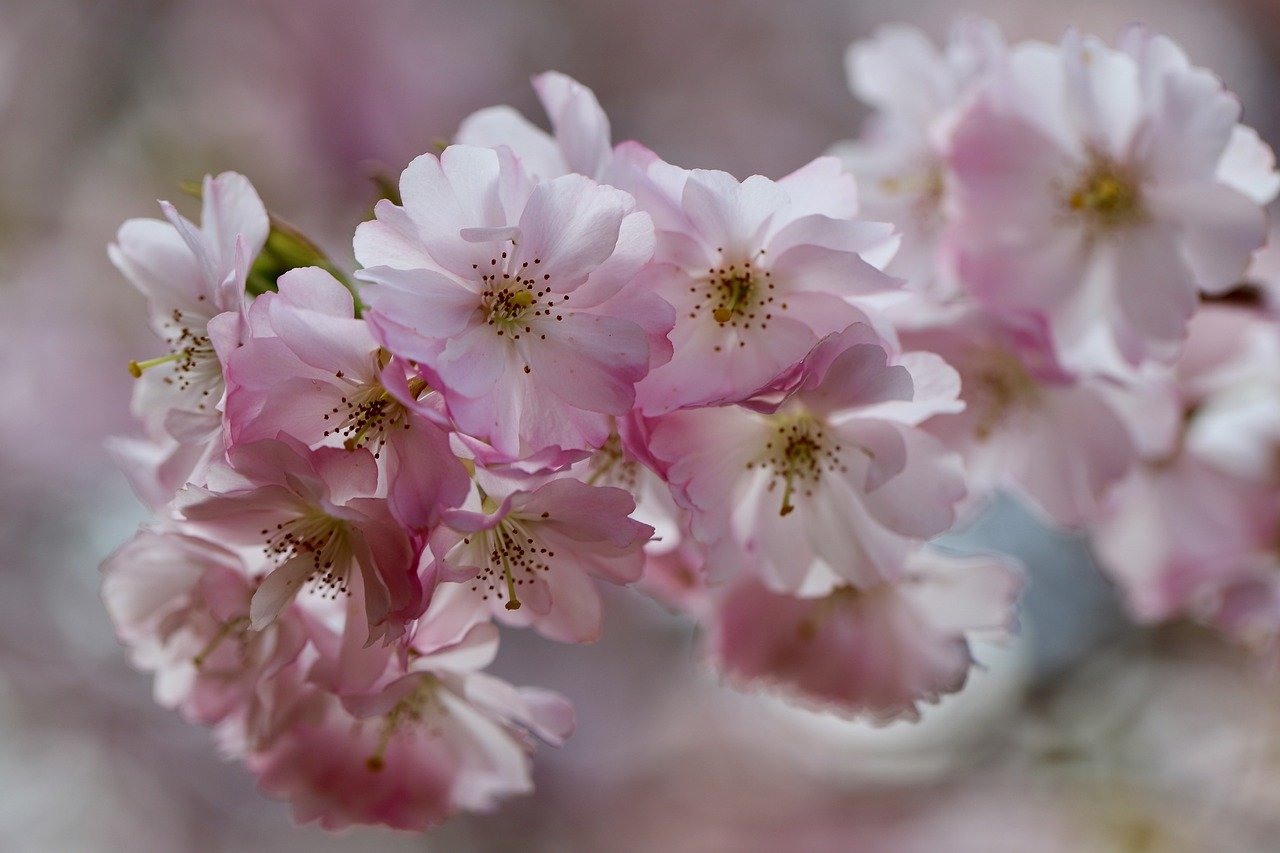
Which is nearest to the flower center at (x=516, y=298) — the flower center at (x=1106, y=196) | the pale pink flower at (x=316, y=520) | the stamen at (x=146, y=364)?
the pale pink flower at (x=316, y=520)

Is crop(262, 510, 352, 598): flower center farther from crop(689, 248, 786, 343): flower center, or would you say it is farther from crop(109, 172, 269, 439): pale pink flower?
crop(689, 248, 786, 343): flower center

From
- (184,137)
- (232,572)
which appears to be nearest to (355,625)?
(232,572)

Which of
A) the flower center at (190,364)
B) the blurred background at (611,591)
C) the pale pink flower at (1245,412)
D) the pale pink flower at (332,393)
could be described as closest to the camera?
the pale pink flower at (332,393)

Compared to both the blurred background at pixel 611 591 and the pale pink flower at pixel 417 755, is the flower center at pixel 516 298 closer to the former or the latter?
the pale pink flower at pixel 417 755

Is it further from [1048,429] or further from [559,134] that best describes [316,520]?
[1048,429]

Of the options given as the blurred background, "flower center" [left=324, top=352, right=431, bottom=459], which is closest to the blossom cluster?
"flower center" [left=324, top=352, right=431, bottom=459]

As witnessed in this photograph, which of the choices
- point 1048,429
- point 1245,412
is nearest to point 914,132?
point 1048,429

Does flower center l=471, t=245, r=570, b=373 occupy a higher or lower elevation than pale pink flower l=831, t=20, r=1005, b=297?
lower
